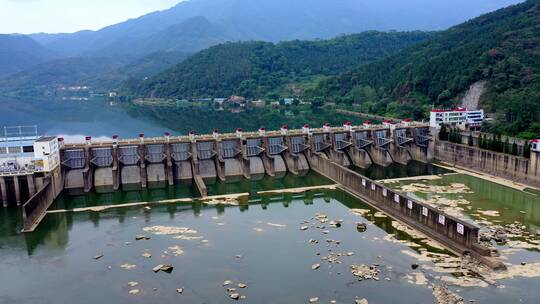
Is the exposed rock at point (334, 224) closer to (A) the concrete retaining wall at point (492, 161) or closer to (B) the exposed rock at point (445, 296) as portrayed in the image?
(B) the exposed rock at point (445, 296)

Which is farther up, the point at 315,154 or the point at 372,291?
the point at 315,154

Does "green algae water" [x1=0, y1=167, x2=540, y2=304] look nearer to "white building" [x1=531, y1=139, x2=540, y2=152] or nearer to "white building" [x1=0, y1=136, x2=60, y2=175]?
"white building" [x1=0, y1=136, x2=60, y2=175]

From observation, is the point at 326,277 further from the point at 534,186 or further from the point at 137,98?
the point at 137,98

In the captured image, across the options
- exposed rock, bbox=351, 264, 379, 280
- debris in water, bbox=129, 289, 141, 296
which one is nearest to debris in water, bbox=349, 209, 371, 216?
exposed rock, bbox=351, 264, 379, 280

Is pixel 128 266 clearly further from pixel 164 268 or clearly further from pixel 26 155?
pixel 26 155

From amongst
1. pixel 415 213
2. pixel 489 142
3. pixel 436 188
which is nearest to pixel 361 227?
pixel 415 213

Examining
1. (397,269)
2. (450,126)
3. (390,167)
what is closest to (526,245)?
(397,269)
